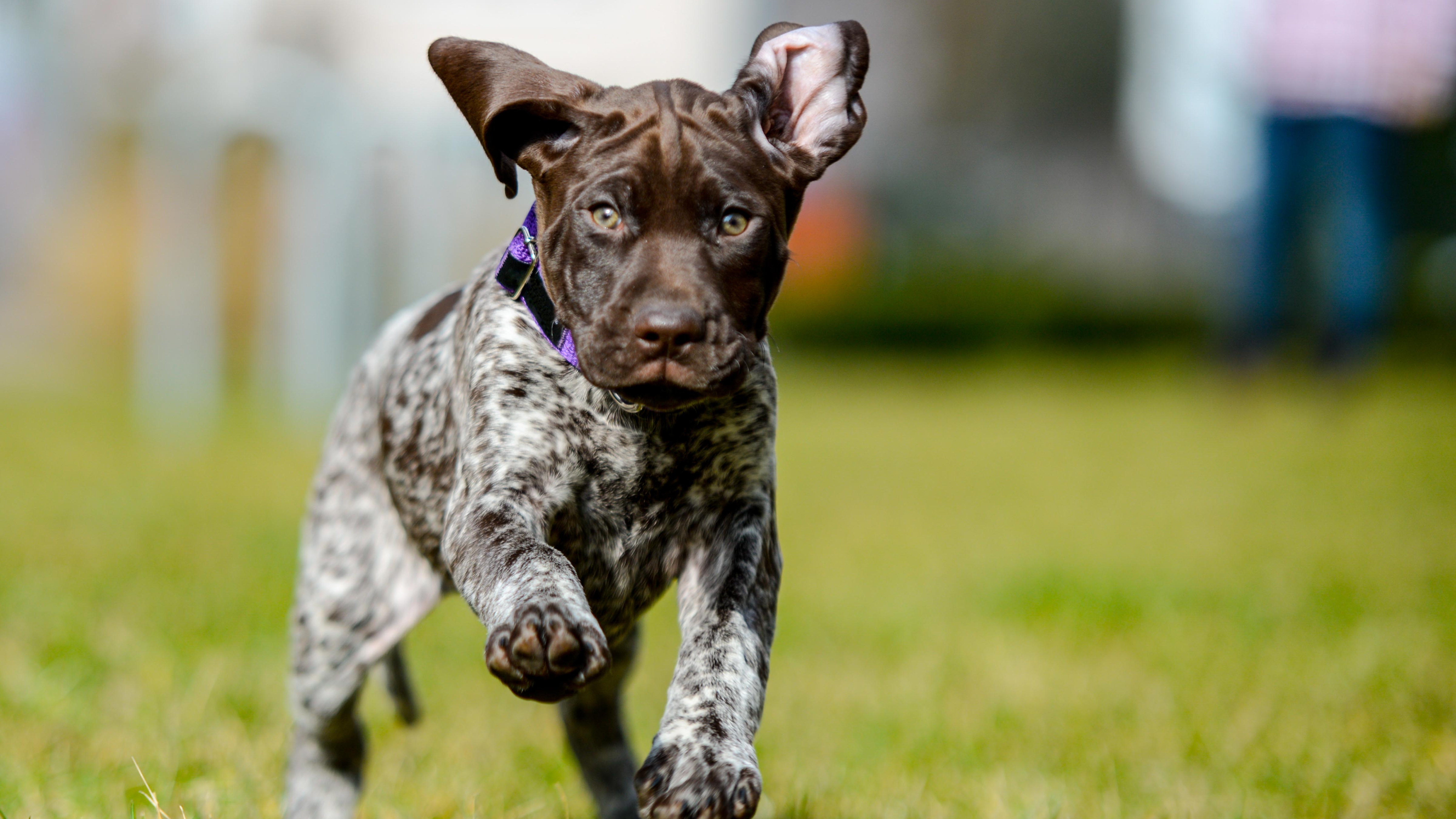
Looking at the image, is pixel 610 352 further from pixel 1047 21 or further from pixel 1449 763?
pixel 1047 21

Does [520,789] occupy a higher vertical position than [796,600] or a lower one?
higher

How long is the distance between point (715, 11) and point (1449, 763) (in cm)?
1833

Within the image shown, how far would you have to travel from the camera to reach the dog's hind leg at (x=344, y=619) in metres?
3.40

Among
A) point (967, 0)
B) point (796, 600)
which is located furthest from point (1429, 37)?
point (967, 0)

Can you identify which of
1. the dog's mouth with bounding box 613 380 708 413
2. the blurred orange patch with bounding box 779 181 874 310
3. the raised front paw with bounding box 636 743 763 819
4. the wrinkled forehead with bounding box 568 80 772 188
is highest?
the wrinkled forehead with bounding box 568 80 772 188

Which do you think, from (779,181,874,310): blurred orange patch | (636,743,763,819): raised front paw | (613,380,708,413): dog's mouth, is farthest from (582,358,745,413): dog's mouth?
(779,181,874,310): blurred orange patch

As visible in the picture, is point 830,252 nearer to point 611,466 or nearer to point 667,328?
point 611,466

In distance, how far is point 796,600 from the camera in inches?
250

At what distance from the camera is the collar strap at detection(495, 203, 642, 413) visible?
275 cm

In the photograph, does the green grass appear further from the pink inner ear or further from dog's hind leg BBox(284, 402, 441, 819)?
the pink inner ear

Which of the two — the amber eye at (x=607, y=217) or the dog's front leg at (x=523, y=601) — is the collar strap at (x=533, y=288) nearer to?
the amber eye at (x=607, y=217)

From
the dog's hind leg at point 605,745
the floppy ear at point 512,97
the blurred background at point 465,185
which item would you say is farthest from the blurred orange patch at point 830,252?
the floppy ear at point 512,97

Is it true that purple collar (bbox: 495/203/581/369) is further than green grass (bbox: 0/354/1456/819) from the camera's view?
No

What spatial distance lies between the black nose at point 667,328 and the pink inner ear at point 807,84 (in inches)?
21.8
